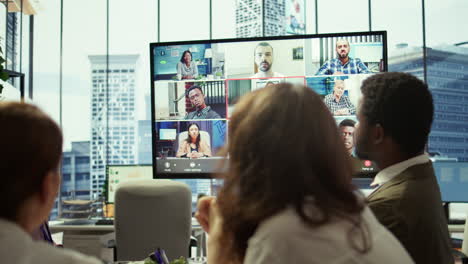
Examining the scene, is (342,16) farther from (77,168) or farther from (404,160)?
(404,160)

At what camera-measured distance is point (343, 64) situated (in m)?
3.46

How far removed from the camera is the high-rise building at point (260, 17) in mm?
7309

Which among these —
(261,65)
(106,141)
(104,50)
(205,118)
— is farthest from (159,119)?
(104,50)

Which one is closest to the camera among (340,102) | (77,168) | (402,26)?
(340,102)

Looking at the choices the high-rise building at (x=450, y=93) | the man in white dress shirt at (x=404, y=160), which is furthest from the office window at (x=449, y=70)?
the man in white dress shirt at (x=404, y=160)

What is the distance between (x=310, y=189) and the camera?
858 millimetres

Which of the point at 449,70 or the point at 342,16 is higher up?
the point at 342,16

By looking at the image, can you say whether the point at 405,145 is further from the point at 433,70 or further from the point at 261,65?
the point at 433,70

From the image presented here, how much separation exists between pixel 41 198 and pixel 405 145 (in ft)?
4.08

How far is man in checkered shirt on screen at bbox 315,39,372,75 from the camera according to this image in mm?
3443

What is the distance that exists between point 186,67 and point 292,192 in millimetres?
2934

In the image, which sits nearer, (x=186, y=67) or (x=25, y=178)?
(x=25, y=178)

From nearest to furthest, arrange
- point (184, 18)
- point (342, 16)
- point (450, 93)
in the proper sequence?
point (342, 16) < point (450, 93) < point (184, 18)

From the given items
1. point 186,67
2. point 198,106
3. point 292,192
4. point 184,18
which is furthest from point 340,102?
point 184,18
